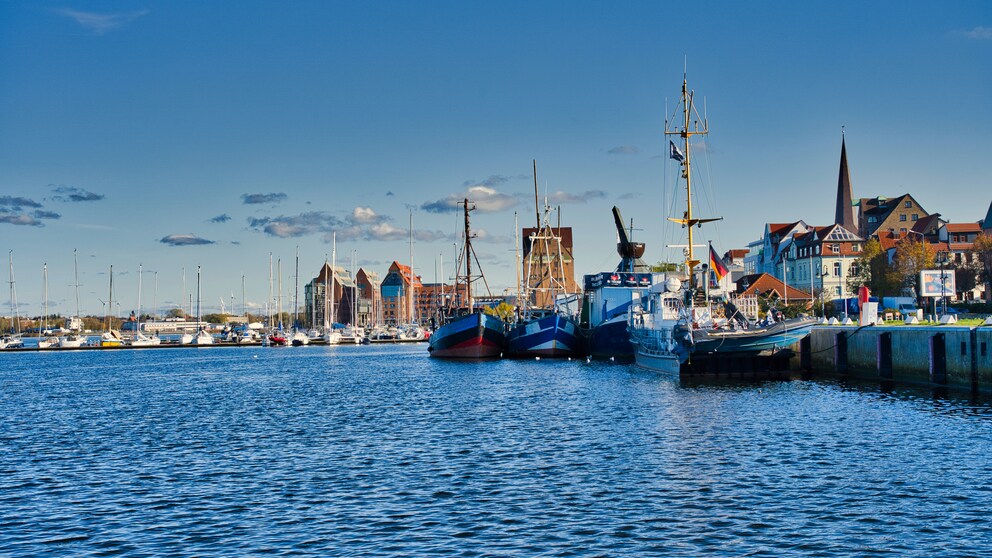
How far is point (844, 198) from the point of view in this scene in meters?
167

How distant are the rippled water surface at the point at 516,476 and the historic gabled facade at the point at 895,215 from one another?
4518 inches

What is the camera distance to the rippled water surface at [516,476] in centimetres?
1825

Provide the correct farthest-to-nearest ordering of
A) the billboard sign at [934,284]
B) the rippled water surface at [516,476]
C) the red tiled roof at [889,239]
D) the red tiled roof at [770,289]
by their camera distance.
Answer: the red tiled roof at [889,239] → the red tiled roof at [770,289] → the billboard sign at [934,284] → the rippled water surface at [516,476]

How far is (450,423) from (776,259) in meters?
130

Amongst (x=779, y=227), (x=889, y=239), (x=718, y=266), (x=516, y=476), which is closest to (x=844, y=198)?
(x=779, y=227)

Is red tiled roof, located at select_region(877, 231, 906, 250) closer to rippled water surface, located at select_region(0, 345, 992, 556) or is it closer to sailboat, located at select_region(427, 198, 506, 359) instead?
sailboat, located at select_region(427, 198, 506, 359)

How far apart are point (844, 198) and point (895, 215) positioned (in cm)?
1716

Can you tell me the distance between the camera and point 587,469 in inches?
1003

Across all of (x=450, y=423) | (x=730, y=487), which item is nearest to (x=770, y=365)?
(x=450, y=423)

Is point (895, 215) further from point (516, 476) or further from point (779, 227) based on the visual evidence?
point (516, 476)

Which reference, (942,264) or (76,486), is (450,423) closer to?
(76,486)

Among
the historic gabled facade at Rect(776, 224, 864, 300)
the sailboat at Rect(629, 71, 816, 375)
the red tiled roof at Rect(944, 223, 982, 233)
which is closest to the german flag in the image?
the sailboat at Rect(629, 71, 816, 375)

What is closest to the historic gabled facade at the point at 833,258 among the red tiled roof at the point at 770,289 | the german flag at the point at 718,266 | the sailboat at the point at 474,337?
the red tiled roof at the point at 770,289

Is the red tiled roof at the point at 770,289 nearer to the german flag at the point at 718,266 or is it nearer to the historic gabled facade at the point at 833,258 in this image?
the historic gabled facade at the point at 833,258
